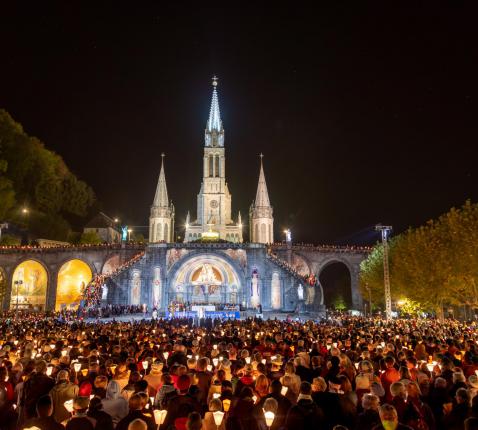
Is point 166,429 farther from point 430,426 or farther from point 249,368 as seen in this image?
point 430,426

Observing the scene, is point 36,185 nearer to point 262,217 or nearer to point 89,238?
point 89,238

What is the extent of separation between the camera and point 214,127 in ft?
292

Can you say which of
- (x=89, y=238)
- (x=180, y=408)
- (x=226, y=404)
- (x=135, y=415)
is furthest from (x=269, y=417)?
(x=89, y=238)

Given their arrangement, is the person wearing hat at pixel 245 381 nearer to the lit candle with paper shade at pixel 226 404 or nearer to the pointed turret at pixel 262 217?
the lit candle with paper shade at pixel 226 404

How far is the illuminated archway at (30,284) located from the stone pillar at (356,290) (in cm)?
3971

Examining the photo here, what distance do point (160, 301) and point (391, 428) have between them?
44.8m

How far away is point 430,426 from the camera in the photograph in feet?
20.5

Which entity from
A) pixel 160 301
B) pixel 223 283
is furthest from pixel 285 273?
pixel 160 301

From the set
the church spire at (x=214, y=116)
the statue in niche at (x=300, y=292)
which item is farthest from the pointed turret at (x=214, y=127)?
the statue in niche at (x=300, y=292)

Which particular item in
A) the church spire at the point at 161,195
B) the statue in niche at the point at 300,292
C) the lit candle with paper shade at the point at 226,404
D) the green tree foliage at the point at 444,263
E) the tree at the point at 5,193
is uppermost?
the church spire at the point at 161,195

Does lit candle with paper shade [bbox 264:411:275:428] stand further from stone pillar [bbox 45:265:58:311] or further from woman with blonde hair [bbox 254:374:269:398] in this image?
stone pillar [bbox 45:265:58:311]

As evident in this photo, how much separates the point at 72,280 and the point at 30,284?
207 inches

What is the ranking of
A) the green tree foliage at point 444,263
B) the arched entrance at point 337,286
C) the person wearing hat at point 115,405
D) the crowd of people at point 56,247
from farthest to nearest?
the arched entrance at point 337,286 < the crowd of people at point 56,247 < the green tree foliage at point 444,263 < the person wearing hat at point 115,405

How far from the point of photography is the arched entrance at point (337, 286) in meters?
60.5
